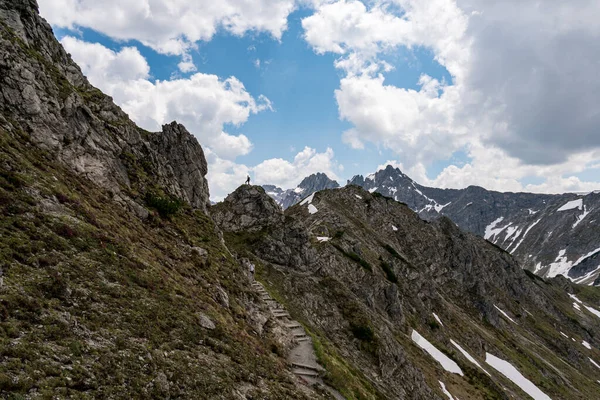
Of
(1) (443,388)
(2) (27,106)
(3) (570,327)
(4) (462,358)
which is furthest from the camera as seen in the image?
(3) (570,327)

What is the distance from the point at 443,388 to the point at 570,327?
135791 millimetres

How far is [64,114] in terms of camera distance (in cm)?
2962

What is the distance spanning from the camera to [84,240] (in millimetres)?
19562

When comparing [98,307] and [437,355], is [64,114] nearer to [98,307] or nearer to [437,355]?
[98,307]

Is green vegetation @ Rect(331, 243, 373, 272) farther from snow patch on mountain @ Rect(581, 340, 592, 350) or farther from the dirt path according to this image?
snow patch on mountain @ Rect(581, 340, 592, 350)

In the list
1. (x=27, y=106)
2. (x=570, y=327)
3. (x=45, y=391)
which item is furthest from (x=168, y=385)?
(x=570, y=327)

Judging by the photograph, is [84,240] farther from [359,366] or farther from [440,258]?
[440,258]

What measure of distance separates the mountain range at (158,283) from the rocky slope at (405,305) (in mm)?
448

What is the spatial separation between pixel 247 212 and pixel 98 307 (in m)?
49.9

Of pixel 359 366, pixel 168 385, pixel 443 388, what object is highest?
pixel 168 385

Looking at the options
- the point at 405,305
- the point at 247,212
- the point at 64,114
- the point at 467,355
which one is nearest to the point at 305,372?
the point at 64,114

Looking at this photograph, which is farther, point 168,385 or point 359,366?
point 359,366

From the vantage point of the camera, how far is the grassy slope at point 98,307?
11.8m

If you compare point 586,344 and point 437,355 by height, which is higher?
point 437,355
